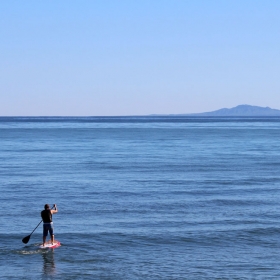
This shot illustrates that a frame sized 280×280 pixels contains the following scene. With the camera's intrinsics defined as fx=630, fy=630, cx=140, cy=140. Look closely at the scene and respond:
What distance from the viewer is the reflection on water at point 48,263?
Answer: 69.8 feet

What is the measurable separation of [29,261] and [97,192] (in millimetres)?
15361

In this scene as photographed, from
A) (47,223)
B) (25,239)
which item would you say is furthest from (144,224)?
(25,239)

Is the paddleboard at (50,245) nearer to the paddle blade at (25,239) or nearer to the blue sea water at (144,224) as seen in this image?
the blue sea water at (144,224)

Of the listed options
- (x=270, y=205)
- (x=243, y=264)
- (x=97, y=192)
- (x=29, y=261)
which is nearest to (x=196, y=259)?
(x=243, y=264)

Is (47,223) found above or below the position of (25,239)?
above

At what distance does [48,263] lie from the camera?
22.3 metres

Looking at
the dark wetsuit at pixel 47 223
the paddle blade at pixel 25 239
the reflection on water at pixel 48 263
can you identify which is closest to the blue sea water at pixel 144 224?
the reflection on water at pixel 48 263

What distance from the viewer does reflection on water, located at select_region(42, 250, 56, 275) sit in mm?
21266

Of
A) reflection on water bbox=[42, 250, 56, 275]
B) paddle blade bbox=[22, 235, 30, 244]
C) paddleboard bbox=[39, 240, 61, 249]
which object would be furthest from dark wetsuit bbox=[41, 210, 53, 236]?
reflection on water bbox=[42, 250, 56, 275]

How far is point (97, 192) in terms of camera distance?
3775 cm

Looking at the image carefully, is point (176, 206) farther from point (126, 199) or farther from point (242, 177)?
point (242, 177)

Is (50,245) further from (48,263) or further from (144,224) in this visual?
(144,224)

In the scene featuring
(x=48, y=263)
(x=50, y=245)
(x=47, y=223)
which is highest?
(x=47, y=223)

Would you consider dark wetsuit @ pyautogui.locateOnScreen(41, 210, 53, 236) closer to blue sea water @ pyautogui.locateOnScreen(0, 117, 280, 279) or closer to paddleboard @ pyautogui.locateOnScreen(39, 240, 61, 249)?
paddleboard @ pyautogui.locateOnScreen(39, 240, 61, 249)
